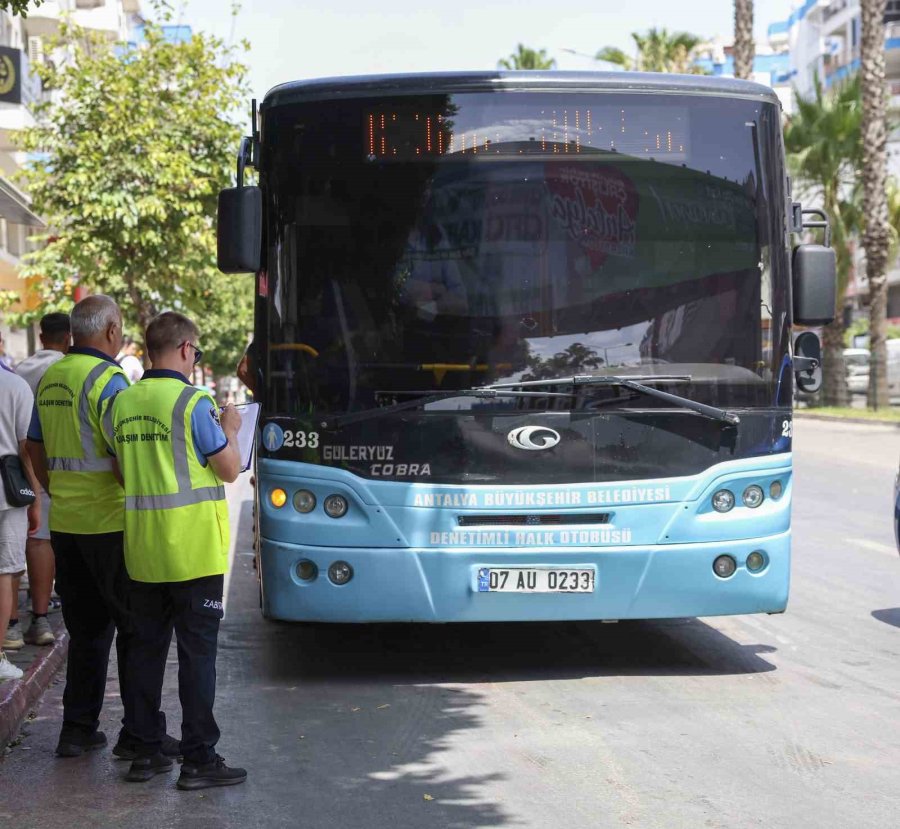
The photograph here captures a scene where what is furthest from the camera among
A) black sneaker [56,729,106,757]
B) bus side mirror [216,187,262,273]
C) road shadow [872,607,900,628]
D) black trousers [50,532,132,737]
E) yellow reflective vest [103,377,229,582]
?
road shadow [872,607,900,628]

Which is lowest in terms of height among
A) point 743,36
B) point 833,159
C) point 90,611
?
point 90,611

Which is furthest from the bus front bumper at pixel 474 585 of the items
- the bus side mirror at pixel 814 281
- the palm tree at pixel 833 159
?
the palm tree at pixel 833 159

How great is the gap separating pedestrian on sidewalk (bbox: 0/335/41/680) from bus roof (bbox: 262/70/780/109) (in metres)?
1.86

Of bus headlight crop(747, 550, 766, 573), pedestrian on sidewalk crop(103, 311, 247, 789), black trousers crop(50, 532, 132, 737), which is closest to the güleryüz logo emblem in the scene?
bus headlight crop(747, 550, 766, 573)

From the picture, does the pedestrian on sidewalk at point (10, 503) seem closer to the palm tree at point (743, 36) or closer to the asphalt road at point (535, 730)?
the asphalt road at point (535, 730)

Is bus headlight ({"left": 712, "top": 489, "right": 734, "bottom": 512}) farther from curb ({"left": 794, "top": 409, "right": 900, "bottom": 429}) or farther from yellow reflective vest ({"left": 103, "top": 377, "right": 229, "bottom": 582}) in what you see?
curb ({"left": 794, "top": 409, "right": 900, "bottom": 429})

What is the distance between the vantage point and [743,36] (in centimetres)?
3609

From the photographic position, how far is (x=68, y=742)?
6117 mm

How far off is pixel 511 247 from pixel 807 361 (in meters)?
2.05

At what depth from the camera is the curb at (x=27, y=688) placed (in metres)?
6.45

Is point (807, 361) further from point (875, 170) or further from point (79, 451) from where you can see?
point (875, 170)

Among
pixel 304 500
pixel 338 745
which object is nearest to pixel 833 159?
pixel 304 500

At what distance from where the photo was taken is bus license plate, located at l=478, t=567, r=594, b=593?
7.33 meters

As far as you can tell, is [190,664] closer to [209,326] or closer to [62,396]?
[62,396]
